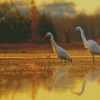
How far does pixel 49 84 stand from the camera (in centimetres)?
1213

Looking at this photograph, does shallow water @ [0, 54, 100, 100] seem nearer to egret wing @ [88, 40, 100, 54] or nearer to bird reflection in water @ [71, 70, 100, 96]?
bird reflection in water @ [71, 70, 100, 96]

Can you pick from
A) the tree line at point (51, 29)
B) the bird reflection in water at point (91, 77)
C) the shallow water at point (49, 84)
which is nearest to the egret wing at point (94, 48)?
the shallow water at point (49, 84)

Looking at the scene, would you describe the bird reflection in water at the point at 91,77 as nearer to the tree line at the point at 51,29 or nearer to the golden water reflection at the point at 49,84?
the golden water reflection at the point at 49,84

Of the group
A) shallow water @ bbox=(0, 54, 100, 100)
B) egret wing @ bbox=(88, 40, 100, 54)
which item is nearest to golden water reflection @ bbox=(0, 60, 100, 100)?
shallow water @ bbox=(0, 54, 100, 100)

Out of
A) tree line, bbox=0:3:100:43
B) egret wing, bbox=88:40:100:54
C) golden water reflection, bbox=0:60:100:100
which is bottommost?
golden water reflection, bbox=0:60:100:100

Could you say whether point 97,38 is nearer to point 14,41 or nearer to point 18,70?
point 14,41

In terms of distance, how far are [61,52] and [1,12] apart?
21.5m

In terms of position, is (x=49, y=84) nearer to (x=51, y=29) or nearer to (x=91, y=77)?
(x=91, y=77)

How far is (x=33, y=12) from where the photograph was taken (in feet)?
131

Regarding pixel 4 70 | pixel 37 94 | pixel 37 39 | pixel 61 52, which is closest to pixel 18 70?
pixel 4 70

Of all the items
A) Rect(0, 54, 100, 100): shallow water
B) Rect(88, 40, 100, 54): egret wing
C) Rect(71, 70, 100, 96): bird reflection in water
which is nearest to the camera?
Rect(0, 54, 100, 100): shallow water

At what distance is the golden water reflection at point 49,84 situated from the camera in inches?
401

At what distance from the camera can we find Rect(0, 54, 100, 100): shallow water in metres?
10.2

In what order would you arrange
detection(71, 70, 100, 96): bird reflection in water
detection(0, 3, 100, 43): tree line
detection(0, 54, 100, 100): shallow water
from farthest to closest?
detection(0, 3, 100, 43): tree line → detection(71, 70, 100, 96): bird reflection in water → detection(0, 54, 100, 100): shallow water
